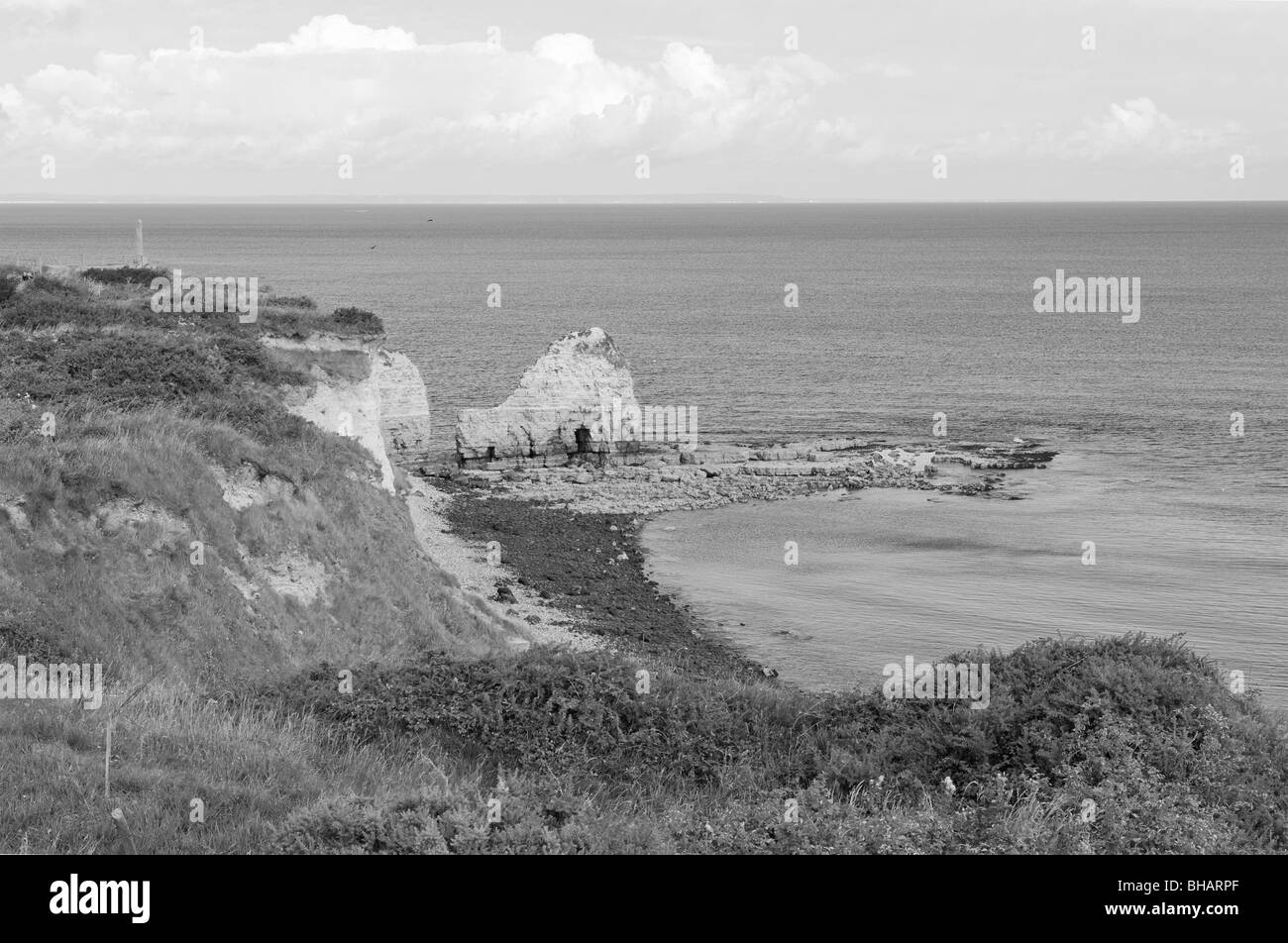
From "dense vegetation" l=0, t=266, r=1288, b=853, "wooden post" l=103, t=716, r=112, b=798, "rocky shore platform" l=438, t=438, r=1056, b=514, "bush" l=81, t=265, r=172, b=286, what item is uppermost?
"bush" l=81, t=265, r=172, b=286

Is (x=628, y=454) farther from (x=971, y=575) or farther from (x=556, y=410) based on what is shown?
(x=971, y=575)

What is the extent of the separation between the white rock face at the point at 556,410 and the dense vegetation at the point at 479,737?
36.0 meters

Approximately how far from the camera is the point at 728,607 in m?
40.0

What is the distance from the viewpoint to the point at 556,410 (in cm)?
6269

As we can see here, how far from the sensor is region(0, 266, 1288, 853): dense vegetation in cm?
983

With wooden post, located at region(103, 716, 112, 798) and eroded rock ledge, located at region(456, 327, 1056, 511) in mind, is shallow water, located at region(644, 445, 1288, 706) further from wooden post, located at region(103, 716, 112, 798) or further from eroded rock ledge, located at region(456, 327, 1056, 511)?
wooden post, located at region(103, 716, 112, 798)

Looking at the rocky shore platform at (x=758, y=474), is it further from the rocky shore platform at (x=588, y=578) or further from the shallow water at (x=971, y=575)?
the rocky shore platform at (x=588, y=578)

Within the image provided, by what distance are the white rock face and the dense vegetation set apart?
36.0m

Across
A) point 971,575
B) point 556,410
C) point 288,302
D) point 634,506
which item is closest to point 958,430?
point 556,410

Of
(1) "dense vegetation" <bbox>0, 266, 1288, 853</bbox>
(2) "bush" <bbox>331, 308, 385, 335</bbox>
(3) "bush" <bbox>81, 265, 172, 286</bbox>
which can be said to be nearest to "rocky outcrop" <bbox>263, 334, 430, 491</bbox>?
(2) "bush" <bbox>331, 308, 385, 335</bbox>

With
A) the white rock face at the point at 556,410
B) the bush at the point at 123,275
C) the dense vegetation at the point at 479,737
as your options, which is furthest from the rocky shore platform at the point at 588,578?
the bush at the point at 123,275

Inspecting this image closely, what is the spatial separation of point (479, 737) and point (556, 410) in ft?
161

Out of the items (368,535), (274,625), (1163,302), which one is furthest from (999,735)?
(1163,302)

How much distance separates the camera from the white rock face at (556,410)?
203 feet
